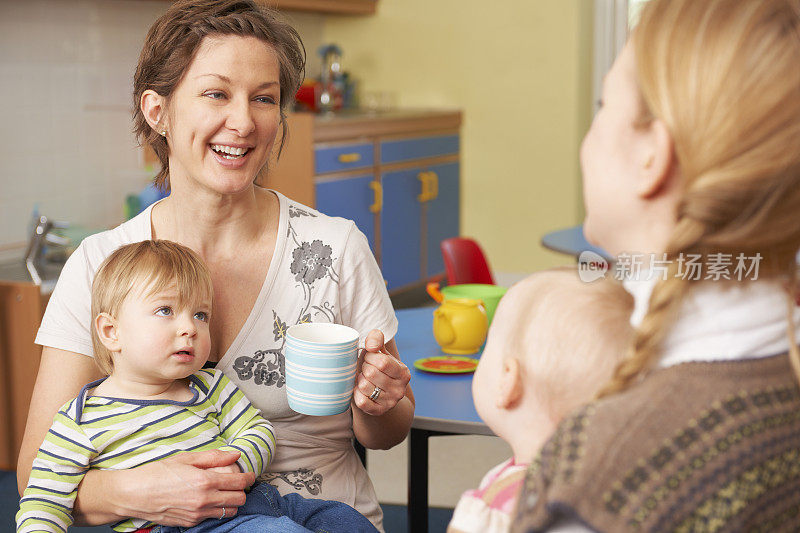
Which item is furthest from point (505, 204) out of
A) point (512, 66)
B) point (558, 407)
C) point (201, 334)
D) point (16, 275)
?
point (558, 407)

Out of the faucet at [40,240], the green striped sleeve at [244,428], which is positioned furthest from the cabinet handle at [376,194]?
the green striped sleeve at [244,428]

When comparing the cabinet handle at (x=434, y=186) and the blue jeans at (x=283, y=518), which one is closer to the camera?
the blue jeans at (x=283, y=518)

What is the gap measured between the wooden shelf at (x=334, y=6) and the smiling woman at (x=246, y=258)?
3.31 m

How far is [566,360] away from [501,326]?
10 centimetres

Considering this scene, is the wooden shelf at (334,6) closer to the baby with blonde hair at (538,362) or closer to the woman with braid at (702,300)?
the baby with blonde hair at (538,362)

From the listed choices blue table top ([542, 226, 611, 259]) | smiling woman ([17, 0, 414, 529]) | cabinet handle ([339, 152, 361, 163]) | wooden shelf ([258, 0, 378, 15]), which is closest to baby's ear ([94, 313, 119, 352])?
smiling woman ([17, 0, 414, 529])

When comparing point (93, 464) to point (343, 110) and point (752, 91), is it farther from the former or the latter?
point (343, 110)

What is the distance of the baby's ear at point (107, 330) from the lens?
1.35m

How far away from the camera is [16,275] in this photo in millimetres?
3090

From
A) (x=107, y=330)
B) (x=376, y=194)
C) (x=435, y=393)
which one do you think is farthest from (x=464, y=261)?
(x=376, y=194)

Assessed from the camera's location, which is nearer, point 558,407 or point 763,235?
point 763,235

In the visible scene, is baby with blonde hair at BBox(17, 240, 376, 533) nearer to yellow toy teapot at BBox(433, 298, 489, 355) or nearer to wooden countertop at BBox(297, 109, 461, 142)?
yellow toy teapot at BBox(433, 298, 489, 355)

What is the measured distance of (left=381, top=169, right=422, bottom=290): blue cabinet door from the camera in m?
5.17

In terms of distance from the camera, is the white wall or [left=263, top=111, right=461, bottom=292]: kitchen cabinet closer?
the white wall
